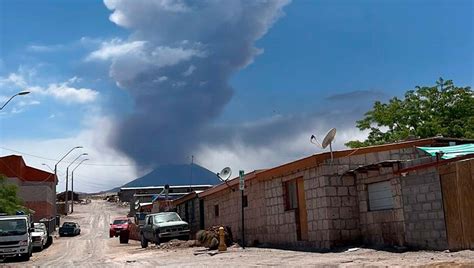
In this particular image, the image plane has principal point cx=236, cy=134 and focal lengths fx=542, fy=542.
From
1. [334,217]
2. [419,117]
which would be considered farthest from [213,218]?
[419,117]

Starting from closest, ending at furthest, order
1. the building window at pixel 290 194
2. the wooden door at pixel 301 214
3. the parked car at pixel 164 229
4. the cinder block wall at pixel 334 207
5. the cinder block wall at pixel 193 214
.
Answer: the cinder block wall at pixel 334 207, the wooden door at pixel 301 214, the building window at pixel 290 194, the parked car at pixel 164 229, the cinder block wall at pixel 193 214

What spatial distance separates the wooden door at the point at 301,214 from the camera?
1934 cm

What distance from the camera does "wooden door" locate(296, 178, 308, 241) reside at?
19.3 m

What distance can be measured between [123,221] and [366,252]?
1481 inches

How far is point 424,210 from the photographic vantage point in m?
14.6

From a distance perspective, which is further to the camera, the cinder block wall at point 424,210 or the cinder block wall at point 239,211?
the cinder block wall at point 239,211

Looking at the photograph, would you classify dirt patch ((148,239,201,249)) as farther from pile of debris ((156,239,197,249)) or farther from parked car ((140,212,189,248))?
parked car ((140,212,189,248))

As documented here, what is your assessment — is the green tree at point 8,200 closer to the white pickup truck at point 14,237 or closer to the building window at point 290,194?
the white pickup truck at point 14,237

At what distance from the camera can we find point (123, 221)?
49.9m

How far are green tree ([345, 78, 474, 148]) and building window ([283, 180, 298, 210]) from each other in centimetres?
2245

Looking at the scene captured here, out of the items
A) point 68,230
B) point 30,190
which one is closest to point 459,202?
point 68,230

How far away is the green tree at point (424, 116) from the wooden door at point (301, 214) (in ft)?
76.4

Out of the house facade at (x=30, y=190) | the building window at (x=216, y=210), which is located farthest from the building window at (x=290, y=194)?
the house facade at (x=30, y=190)

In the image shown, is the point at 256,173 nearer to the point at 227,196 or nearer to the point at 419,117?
the point at 227,196
